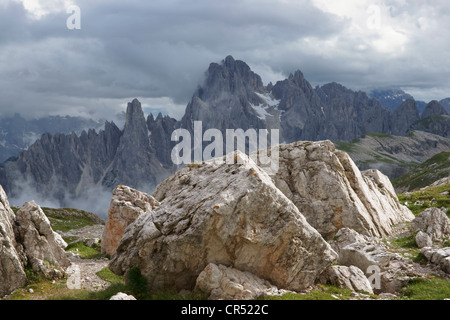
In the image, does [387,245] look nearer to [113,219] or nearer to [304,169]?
[304,169]

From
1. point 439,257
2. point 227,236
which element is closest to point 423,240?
point 439,257

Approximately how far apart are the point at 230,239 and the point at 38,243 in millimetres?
13154

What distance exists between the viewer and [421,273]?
2758 cm

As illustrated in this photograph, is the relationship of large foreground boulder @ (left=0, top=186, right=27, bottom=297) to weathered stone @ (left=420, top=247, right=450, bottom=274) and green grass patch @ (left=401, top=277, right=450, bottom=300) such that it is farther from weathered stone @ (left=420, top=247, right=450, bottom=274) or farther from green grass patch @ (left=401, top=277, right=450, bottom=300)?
weathered stone @ (left=420, top=247, right=450, bottom=274)

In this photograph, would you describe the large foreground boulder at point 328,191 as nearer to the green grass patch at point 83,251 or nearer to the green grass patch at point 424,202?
the green grass patch at point 424,202

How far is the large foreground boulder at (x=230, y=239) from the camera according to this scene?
70.5 ft

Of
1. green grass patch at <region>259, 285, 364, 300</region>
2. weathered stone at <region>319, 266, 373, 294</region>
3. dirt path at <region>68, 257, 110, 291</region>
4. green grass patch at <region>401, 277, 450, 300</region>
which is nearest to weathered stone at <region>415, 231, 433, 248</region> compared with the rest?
green grass patch at <region>401, 277, 450, 300</region>

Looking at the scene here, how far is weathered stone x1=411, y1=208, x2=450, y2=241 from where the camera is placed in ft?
123

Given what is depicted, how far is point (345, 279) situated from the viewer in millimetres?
24172

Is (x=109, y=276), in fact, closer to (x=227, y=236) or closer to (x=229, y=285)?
(x=227, y=236)

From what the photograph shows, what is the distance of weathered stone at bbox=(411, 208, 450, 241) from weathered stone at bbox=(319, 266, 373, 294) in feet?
53.7
